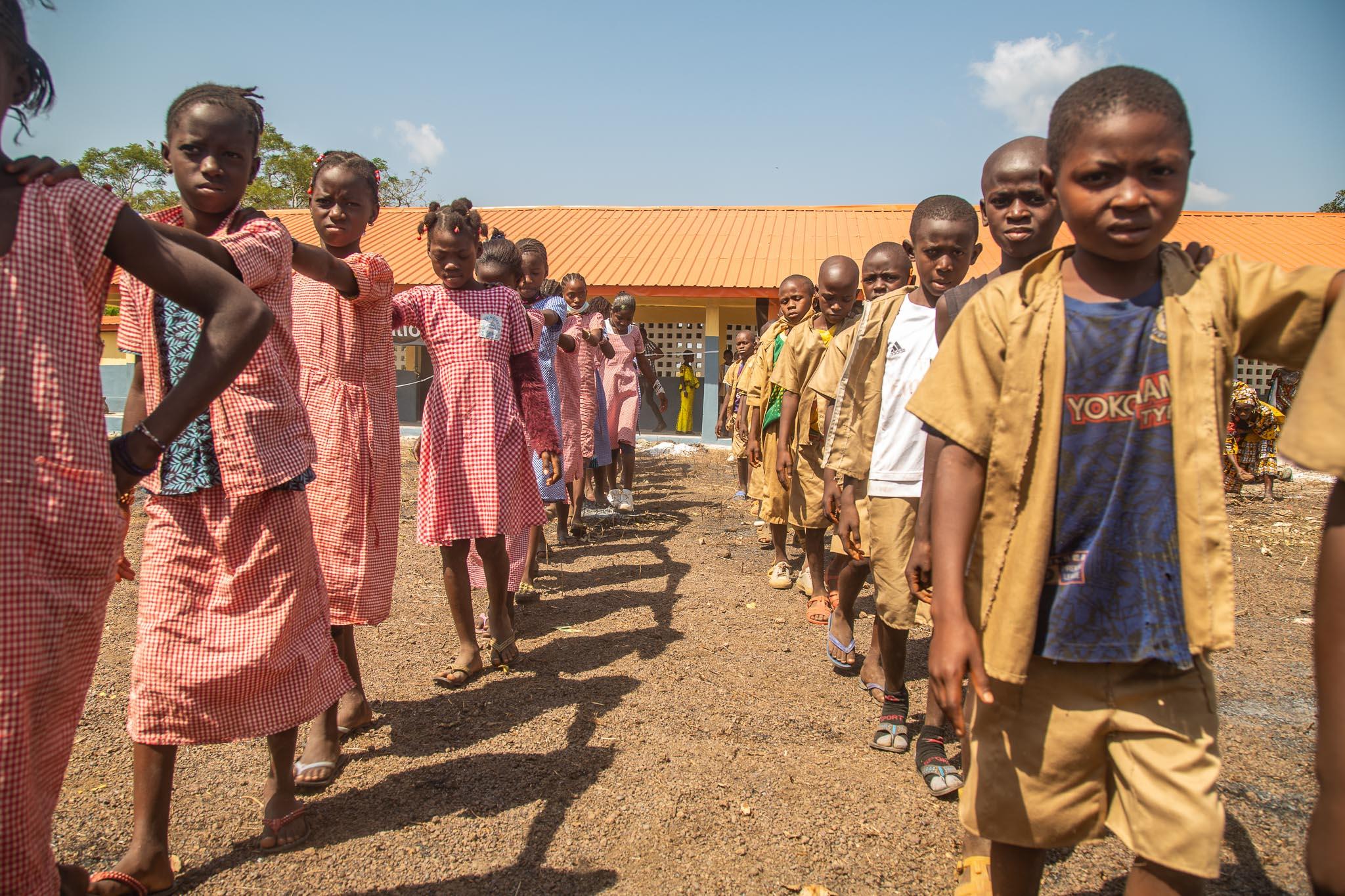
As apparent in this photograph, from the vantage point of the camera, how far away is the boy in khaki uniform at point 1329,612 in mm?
1220

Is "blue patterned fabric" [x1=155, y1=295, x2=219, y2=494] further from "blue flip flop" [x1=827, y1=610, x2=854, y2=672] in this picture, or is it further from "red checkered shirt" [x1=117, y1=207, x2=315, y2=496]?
"blue flip flop" [x1=827, y1=610, x2=854, y2=672]

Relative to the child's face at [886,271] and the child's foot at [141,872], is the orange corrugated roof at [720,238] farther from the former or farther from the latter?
the child's foot at [141,872]

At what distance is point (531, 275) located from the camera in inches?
245

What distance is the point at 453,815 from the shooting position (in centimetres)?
288

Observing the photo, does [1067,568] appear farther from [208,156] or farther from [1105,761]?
[208,156]

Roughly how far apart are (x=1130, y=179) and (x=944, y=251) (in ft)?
5.77

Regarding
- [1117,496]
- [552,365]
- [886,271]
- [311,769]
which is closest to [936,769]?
[1117,496]

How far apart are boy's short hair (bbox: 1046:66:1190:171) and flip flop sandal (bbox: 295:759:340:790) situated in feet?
9.33

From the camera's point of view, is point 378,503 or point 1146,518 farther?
point 378,503

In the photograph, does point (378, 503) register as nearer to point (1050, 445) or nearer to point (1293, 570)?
point (1050, 445)

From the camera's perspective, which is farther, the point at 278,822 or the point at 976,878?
the point at 278,822

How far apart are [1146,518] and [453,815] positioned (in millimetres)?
2268

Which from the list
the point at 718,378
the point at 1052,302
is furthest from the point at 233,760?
the point at 718,378

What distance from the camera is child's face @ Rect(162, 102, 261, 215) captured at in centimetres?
240
